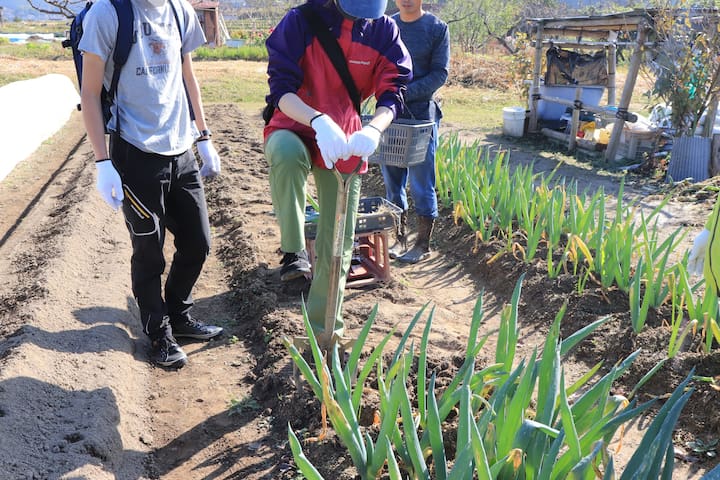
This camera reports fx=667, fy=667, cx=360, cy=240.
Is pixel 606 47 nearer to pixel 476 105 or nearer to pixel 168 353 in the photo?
pixel 476 105

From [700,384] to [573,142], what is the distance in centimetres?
578

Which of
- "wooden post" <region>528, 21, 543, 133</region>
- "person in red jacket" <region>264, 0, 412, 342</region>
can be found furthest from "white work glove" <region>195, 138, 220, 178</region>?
"wooden post" <region>528, 21, 543, 133</region>

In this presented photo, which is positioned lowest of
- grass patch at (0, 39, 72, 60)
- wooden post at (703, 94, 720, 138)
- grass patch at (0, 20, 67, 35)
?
wooden post at (703, 94, 720, 138)

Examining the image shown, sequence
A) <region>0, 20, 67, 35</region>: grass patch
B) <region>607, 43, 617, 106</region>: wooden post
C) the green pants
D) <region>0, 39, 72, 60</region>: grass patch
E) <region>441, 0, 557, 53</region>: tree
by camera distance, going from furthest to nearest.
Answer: <region>0, 20, 67, 35</region>: grass patch
<region>441, 0, 557, 53</region>: tree
<region>0, 39, 72, 60</region>: grass patch
<region>607, 43, 617, 106</region>: wooden post
the green pants

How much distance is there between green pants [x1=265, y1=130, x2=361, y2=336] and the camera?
2.58m

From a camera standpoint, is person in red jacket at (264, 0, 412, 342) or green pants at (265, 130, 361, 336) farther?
green pants at (265, 130, 361, 336)

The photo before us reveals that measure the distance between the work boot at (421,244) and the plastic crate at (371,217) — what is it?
465mm

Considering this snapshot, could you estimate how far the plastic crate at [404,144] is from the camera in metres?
3.66

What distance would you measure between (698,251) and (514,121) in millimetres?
6964

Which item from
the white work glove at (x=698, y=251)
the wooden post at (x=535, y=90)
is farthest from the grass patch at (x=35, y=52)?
the white work glove at (x=698, y=251)

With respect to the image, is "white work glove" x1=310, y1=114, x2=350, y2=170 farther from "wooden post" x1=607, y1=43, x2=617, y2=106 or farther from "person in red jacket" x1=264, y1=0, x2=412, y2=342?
"wooden post" x1=607, y1=43, x2=617, y2=106

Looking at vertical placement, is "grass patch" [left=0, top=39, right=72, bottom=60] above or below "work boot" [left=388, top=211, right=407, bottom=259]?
above

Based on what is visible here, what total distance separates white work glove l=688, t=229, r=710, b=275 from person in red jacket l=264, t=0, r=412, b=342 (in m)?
1.05

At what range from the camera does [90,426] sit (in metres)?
2.37
